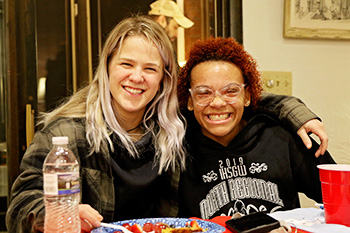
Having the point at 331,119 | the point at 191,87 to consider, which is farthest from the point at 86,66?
the point at 331,119

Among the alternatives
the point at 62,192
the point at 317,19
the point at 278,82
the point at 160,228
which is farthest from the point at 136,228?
the point at 317,19

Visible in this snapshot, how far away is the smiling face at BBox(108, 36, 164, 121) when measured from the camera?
1506 millimetres

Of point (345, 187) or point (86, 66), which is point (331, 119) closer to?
point (345, 187)

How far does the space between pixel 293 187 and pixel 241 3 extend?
1185mm

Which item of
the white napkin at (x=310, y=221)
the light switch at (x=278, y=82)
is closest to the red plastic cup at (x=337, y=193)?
the white napkin at (x=310, y=221)

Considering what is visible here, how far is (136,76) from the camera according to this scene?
1489 millimetres

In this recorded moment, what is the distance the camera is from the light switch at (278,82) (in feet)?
7.23

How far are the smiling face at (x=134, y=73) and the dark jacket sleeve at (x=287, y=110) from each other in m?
0.52

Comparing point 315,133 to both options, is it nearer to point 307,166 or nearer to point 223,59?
point 307,166

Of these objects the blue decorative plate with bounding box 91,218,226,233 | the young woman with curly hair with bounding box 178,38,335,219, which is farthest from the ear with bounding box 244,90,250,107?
the blue decorative plate with bounding box 91,218,226,233

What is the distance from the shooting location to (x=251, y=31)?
223cm

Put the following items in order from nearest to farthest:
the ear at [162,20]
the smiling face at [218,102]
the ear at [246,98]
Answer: the smiling face at [218,102], the ear at [246,98], the ear at [162,20]

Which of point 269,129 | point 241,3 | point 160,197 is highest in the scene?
point 241,3

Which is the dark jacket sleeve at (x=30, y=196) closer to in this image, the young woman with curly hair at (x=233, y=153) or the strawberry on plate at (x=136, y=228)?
the strawberry on plate at (x=136, y=228)
